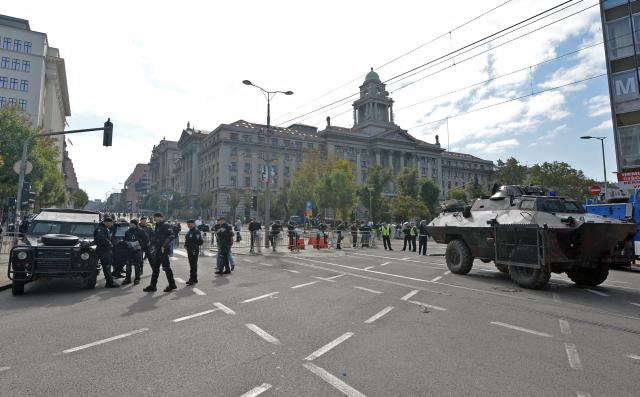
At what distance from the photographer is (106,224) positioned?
32.1 ft

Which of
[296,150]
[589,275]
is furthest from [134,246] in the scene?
[296,150]

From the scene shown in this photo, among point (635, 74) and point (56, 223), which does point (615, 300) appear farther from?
point (635, 74)

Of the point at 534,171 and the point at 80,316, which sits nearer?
the point at 80,316

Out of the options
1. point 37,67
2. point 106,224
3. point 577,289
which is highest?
point 37,67

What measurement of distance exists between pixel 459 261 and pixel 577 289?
3.14 m

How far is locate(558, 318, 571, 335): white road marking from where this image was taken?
18.2ft

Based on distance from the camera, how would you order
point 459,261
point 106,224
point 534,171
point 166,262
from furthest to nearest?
point 534,171
point 459,261
point 106,224
point 166,262

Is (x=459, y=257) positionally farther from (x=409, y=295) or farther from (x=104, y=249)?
(x=104, y=249)

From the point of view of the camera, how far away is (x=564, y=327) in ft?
19.1

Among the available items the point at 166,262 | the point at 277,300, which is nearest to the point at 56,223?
the point at 166,262

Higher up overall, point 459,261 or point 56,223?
point 56,223

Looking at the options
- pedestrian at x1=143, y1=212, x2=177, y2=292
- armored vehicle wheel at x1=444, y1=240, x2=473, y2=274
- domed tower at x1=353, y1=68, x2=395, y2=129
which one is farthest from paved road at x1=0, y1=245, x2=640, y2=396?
domed tower at x1=353, y1=68, x2=395, y2=129

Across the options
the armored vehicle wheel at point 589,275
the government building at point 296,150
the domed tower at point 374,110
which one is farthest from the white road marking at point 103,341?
the domed tower at point 374,110

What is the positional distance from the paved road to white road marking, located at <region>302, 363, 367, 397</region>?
20 millimetres
